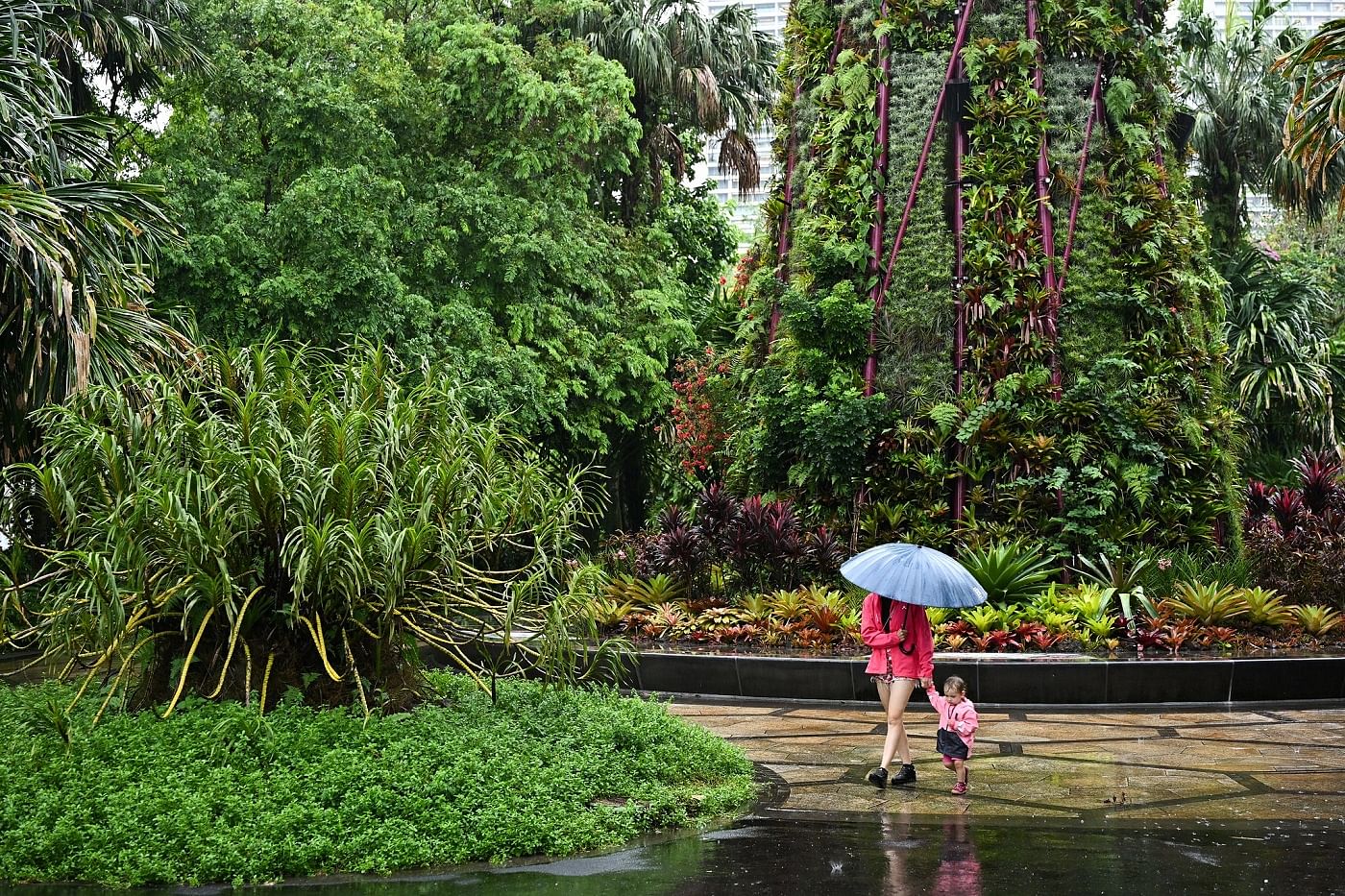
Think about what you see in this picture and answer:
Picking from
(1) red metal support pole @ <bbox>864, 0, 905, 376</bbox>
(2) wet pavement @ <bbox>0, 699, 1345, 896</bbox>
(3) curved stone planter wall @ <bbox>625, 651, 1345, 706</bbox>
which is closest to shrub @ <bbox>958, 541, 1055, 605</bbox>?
(3) curved stone planter wall @ <bbox>625, 651, 1345, 706</bbox>

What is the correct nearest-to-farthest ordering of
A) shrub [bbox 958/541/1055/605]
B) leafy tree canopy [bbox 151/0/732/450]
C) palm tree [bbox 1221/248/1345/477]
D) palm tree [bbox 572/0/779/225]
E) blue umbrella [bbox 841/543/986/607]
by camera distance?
blue umbrella [bbox 841/543/986/607] → shrub [bbox 958/541/1055/605] → leafy tree canopy [bbox 151/0/732/450] → palm tree [bbox 1221/248/1345/477] → palm tree [bbox 572/0/779/225]

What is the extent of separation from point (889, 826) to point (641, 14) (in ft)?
73.7

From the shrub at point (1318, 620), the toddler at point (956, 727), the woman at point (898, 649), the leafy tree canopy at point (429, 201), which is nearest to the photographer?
the toddler at point (956, 727)

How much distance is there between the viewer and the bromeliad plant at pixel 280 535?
7059 mm

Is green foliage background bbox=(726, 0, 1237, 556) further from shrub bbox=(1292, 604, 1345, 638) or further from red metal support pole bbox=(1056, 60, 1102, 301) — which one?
shrub bbox=(1292, 604, 1345, 638)

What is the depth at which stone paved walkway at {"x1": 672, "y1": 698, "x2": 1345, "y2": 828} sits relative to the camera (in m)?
7.29

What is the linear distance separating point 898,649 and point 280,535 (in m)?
3.66

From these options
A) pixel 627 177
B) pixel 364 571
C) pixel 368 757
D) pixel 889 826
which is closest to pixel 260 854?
pixel 368 757

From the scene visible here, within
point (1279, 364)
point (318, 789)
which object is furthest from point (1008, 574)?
point (1279, 364)

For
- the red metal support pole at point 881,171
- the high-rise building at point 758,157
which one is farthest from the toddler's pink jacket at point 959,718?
the high-rise building at point 758,157

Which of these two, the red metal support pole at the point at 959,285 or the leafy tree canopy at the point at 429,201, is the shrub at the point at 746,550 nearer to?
the red metal support pole at the point at 959,285

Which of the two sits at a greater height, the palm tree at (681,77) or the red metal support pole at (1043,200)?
the palm tree at (681,77)

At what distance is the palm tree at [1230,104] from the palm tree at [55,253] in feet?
68.8

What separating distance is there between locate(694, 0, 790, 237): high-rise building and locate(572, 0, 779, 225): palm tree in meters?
0.46
